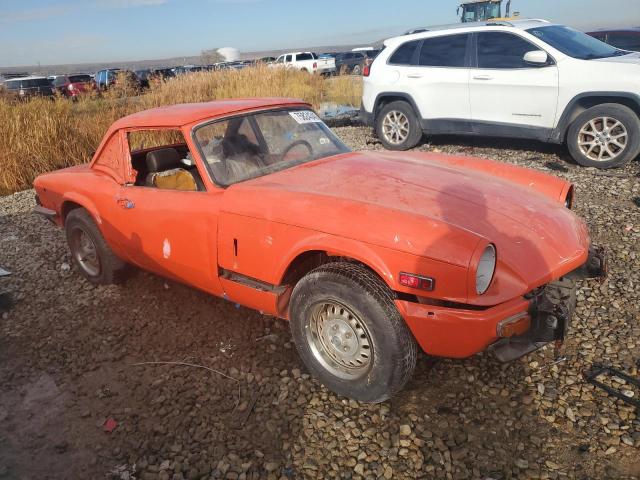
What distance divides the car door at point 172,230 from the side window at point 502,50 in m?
5.54

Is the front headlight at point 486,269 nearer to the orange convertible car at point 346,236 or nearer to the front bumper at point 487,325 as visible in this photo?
the orange convertible car at point 346,236

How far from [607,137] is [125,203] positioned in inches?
233

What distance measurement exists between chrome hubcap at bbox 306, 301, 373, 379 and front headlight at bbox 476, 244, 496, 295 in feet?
2.02

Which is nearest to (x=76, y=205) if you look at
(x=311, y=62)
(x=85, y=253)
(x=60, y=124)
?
(x=85, y=253)

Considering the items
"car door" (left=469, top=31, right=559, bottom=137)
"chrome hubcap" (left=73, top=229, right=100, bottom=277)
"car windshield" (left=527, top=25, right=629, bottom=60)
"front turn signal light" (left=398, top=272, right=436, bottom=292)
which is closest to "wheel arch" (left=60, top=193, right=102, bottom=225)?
"chrome hubcap" (left=73, top=229, right=100, bottom=277)

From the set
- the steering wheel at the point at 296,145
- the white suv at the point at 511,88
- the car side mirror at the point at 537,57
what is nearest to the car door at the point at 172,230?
the steering wheel at the point at 296,145

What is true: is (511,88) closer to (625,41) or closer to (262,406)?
(625,41)

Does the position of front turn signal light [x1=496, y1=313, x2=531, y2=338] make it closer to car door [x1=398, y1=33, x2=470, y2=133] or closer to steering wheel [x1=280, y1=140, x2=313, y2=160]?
steering wheel [x1=280, y1=140, x2=313, y2=160]

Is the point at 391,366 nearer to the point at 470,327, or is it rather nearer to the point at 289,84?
the point at 470,327

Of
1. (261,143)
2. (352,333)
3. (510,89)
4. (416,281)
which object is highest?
(510,89)

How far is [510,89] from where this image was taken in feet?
22.2

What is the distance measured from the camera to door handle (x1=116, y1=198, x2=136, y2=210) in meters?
3.49

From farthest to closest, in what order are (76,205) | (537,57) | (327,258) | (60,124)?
(60,124), (537,57), (76,205), (327,258)

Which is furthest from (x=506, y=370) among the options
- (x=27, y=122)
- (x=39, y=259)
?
(x=27, y=122)
